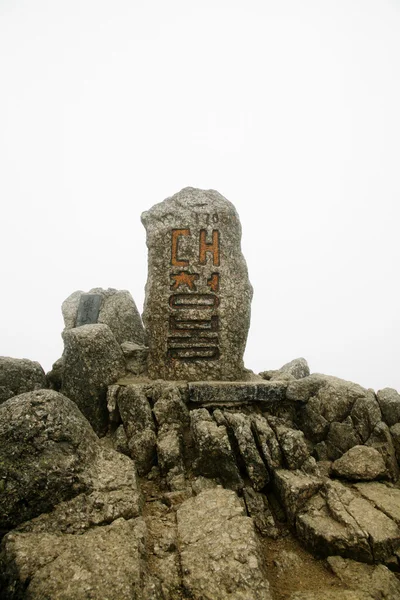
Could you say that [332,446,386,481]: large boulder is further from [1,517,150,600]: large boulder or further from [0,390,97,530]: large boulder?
[0,390,97,530]: large boulder

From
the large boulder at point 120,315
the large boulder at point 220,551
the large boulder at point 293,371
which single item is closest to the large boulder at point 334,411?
the large boulder at point 293,371

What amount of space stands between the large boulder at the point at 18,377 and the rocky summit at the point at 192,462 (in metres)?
0.03

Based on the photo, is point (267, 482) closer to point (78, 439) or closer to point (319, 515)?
point (319, 515)

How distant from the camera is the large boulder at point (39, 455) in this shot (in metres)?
4.21

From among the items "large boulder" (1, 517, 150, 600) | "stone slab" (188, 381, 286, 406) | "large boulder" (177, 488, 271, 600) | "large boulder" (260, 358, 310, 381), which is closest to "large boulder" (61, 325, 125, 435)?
"stone slab" (188, 381, 286, 406)

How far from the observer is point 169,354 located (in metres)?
7.86

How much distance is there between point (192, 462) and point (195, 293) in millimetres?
3657

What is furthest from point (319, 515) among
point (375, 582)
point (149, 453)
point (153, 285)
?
point (153, 285)

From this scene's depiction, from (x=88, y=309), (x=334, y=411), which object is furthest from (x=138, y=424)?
(x=88, y=309)

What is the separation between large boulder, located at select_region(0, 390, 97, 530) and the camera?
4211mm

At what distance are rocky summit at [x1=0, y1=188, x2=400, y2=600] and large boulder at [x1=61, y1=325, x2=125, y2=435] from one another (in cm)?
3

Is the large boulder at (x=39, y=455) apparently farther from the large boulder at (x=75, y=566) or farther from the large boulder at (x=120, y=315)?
the large boulder at (x=120, y=315)

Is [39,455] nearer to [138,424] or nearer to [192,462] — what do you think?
[138,424]

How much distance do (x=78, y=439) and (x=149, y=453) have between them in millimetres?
1334
